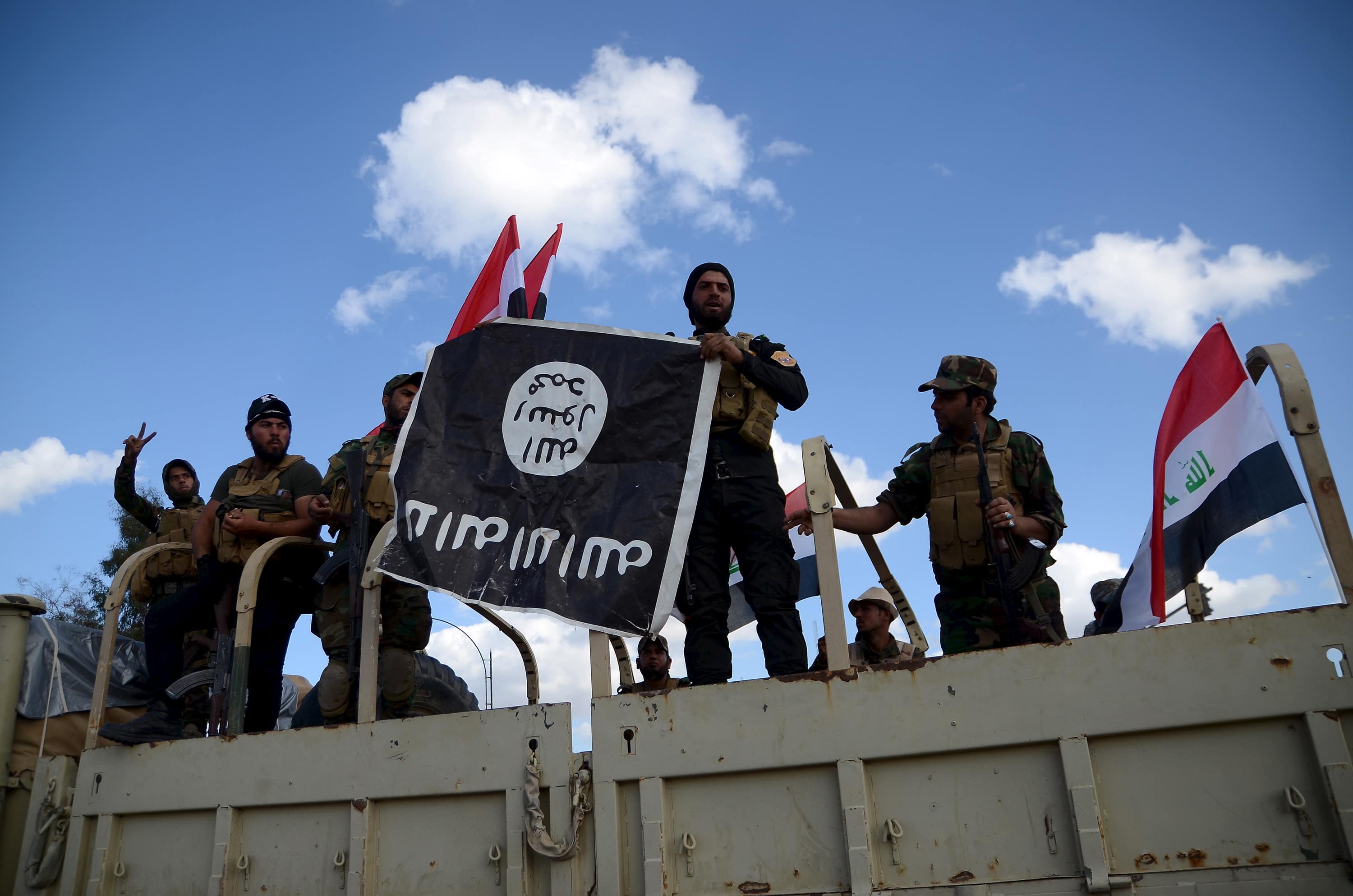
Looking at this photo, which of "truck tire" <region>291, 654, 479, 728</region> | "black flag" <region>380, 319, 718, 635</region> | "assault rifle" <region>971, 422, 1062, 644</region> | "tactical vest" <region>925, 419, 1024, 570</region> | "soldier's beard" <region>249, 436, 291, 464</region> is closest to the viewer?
"black flag" <region>380, 319, 718, 635</region>

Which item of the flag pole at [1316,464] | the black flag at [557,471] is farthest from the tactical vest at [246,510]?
the flag pole at [1316,464]

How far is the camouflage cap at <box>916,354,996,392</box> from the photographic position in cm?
414

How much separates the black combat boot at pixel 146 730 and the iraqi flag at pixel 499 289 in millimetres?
2579

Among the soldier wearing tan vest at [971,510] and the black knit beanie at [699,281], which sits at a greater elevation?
the black knit beanie at [699,281]

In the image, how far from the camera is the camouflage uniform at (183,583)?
15.7 feet

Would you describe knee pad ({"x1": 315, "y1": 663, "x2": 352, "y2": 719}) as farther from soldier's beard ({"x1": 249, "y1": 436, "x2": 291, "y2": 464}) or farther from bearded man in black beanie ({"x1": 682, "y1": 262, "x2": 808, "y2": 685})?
bearded man in black beanie ({"x1": 682, "y1": 262, "x2": 808, "y2": 685})

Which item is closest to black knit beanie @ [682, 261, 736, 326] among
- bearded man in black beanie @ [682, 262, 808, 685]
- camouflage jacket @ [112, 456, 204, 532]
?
bearded man in black beanie @ [682, 262, 808, 685]

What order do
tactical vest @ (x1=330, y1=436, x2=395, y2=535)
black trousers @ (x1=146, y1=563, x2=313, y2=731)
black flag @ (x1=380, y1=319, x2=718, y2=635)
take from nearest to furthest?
black flag @ (x1=380, y1=319, x2=718, y2=635) < tactical vest @ (x1=330, y1=436, x2=395, y2=535) < black trousers @ (x1=146, y1=563, x2=313, y2=731)

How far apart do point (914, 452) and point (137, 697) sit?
12.9ft

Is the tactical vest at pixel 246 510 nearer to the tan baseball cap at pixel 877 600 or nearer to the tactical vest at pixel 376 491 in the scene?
the tactical vest at pixel 376 491

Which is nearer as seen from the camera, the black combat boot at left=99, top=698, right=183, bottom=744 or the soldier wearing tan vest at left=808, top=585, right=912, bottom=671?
the black combat boot at left=99, top=698, right=183, bottom=744

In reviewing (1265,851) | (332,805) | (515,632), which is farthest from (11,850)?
(1265,851)

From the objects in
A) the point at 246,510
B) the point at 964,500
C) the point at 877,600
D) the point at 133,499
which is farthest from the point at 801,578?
the point at 133,499

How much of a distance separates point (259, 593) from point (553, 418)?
194 centimetres
